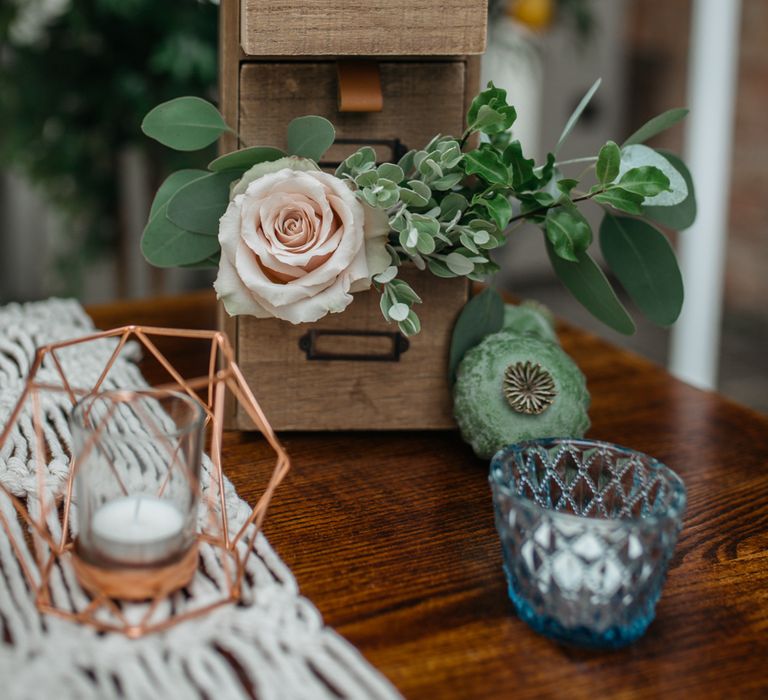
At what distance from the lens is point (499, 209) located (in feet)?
2.11

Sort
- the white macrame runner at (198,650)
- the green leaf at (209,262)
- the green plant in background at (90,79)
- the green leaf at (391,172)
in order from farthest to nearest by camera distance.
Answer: the green plant in background at (90,79) → the green leaf at (209,262) → the green leaf at (391,172) → the white macrame runner at (198,650)

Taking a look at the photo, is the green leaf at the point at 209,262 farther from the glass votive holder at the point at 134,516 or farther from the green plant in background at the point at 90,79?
the green plant in background at the point at 90,79

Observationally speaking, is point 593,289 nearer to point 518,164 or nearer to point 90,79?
point 518,164

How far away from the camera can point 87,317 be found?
986 millimetres

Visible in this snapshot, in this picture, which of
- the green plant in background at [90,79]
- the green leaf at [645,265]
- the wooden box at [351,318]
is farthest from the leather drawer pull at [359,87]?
the green plant in background at [90,79]

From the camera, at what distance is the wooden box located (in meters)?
0.73

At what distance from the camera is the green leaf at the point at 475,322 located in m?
0.76

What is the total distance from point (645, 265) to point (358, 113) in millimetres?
264

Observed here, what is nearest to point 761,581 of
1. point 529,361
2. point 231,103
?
point 529,361

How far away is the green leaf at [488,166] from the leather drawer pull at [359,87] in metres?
0.10

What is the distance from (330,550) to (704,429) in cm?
41

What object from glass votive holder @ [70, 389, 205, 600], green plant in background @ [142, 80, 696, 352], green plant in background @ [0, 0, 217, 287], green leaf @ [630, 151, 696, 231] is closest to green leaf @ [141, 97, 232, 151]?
green plant in background @ [142, 80, 696, 352]

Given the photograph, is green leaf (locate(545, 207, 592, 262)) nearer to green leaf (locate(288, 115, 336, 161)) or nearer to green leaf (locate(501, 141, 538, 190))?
green leaf (locate(501, 141, 538, 190))

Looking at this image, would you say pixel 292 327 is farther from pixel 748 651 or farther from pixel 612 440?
pixel 748 651
